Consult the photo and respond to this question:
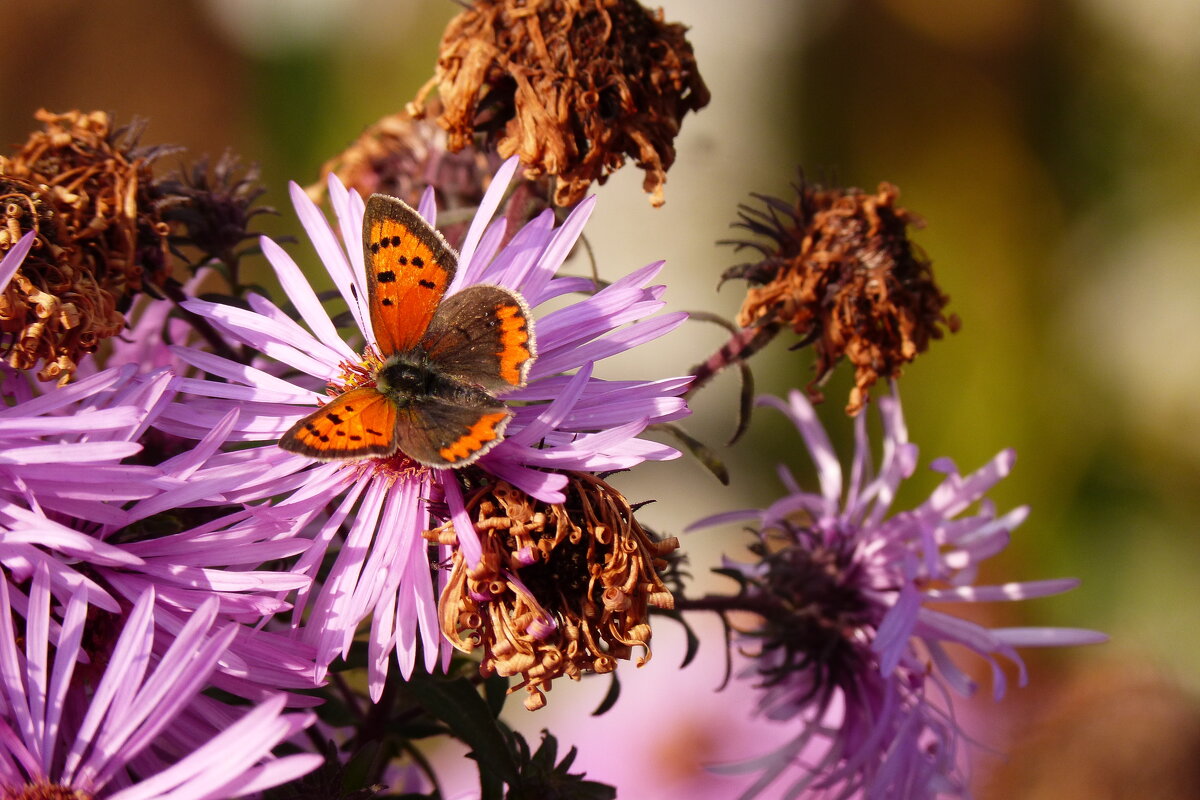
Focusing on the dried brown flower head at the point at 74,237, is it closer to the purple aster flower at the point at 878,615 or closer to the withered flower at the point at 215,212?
the withered flower at the point at 215,212

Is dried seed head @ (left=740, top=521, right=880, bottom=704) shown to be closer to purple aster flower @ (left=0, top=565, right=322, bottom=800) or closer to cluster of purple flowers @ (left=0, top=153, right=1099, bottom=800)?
cluster of purple flowers @ (left=0, top=153, right=1099, bottom=800)

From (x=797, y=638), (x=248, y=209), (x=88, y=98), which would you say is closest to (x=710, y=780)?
(x=797, y=638)

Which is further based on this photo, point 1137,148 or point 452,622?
point 1137,148

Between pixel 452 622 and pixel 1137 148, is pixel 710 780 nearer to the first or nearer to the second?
pixel 452 622

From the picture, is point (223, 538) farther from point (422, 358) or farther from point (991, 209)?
point (991, 209)

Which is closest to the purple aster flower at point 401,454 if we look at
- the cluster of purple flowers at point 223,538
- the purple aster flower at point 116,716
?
the cluster of purple flowers at point 223,538
